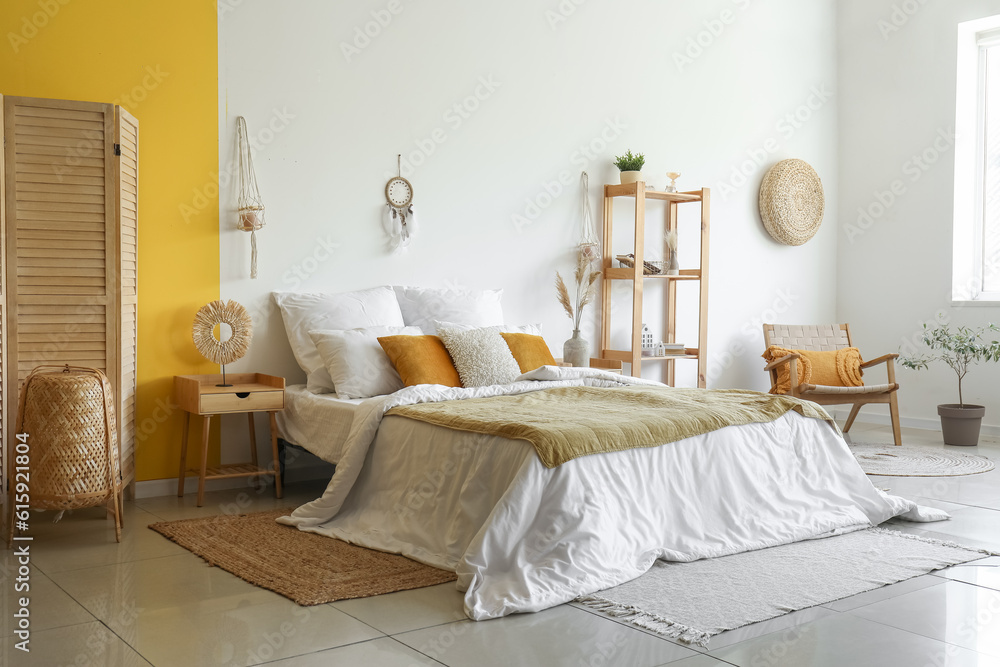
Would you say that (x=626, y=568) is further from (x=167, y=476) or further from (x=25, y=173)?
(x=25, y=173)

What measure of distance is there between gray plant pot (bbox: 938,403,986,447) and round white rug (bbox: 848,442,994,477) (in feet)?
1.03

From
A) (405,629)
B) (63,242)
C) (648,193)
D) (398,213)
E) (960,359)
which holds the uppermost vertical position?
(648,193)

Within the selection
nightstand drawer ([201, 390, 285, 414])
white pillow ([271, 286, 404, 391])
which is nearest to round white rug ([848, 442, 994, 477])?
white pillow ([271, 286, 404, 391])

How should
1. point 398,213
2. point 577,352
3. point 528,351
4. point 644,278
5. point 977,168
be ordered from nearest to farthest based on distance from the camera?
point 528,351
point 398,213
point 577,352
point 644,278
point 977,168

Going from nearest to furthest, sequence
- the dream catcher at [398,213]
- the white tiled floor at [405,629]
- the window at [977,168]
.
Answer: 1. the white tiled floor at [405,629]
2. the dream catcher at [398,213]
3. the window at [977,168]

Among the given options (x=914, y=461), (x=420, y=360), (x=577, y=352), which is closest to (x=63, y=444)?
(x=420, y=360)

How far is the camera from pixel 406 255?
4.89m

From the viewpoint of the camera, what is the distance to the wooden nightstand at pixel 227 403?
395 cm

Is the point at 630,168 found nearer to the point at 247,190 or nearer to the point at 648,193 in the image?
the point at 648,193

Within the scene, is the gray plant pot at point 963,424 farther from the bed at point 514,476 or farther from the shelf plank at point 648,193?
the bed at point 514,476

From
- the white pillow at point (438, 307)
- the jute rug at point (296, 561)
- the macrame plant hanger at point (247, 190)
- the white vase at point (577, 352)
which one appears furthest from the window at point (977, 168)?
the jute rug at point (296, 561)

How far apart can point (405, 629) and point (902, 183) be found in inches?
226

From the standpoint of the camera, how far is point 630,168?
5.66 meters

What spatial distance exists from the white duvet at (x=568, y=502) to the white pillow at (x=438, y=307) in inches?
31.3
